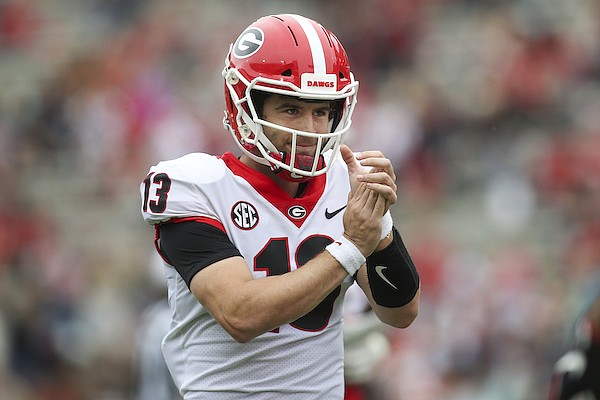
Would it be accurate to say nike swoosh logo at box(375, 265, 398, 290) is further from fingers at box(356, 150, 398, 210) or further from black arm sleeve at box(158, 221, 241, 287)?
black arm sleeve at box(158, 221, 241, 287)

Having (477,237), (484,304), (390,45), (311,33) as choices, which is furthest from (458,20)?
(311,33)

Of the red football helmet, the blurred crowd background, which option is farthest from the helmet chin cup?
the blurred crowd background

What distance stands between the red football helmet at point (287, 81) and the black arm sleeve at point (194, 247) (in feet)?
0.89

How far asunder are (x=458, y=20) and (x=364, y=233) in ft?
26.7

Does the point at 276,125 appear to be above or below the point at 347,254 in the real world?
above

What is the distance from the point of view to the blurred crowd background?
8.62m

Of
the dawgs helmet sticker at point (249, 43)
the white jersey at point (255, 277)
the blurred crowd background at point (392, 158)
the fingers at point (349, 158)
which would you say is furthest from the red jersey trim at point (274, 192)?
the blurred crowd background at point (392, 158)

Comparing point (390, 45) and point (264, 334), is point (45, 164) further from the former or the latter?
point (264, 334)

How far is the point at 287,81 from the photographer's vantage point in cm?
315

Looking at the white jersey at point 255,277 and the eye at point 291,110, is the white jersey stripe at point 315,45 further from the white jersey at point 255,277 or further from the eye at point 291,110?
the white jersey at point 255,277

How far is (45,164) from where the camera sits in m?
10.8

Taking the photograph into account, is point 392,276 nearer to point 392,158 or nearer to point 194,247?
point 194,247

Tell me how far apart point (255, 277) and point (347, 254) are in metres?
0.29

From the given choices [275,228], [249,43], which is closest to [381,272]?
[275,228]
